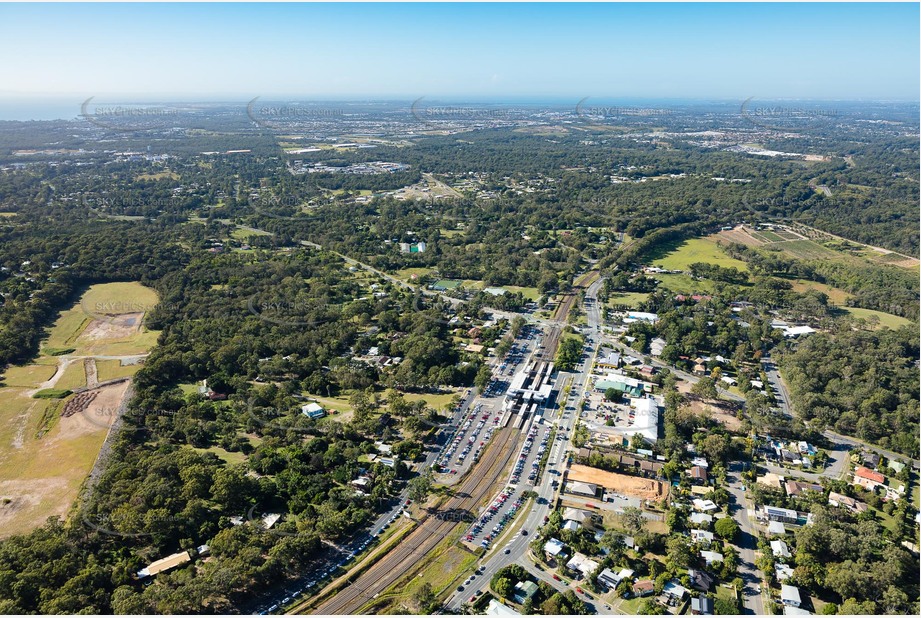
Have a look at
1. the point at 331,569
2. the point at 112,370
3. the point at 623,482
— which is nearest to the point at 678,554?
the point at 623,482

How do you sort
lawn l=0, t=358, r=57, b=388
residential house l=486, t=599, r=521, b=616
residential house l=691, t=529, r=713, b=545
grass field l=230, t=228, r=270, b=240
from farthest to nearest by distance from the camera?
1. grass field l=230, t=228, r=270, b=240
2. lawn l=0, t=358, r=57, b=388
3. residential house l=691, t=529, r=713, b=545
4. residential house l=486, t=599, r=521, b=616

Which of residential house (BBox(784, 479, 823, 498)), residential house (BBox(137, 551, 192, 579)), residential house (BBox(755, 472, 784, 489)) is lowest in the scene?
residential house (BBox(137, 551, 192, 579))

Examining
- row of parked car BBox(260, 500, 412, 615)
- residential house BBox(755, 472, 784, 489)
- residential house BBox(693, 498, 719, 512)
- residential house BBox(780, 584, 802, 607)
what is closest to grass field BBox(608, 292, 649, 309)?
residential house BBox(755, 472, 784, 489)

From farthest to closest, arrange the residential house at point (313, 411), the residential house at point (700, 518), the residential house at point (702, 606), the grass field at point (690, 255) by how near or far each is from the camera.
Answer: the grass field at point (690, 255), the residential house at point (313, 411), the residential house at point (700, 518), the residential house at point (702, 606)

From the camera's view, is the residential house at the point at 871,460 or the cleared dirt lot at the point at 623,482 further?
the residential house at the point at 871,460

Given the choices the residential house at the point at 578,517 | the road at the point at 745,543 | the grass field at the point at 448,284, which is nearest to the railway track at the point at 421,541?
the residential house at the point at 578,517

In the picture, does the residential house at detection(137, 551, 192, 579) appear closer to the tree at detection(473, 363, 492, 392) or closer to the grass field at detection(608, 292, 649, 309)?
the tree at detection(473, 363, 492, 392)

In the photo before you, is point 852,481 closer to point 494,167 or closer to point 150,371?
point 150,371

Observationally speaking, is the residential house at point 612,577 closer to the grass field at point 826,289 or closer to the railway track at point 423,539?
the railway track at point 423,539
